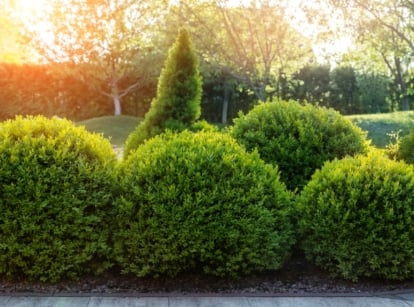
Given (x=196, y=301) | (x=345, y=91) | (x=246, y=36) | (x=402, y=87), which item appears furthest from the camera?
(x=402, y=87)

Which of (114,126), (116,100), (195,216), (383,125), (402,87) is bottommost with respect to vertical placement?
(114,126)

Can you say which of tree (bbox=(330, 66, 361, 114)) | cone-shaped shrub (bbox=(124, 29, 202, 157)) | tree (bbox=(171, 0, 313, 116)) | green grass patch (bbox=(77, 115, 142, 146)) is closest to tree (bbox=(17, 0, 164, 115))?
green grass patch (bbox=(77, 115, 142, 146))

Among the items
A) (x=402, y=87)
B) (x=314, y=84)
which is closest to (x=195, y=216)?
(x=314, y=84)

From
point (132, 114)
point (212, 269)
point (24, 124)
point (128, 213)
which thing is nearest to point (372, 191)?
point (212, 269)

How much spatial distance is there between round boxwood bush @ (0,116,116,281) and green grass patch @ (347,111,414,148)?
37.0 ft

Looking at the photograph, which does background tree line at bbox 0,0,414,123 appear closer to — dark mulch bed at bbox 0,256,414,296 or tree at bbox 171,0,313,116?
tree at bbox 171,0,313,116

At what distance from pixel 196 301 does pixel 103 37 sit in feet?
65.6

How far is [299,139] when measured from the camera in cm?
484

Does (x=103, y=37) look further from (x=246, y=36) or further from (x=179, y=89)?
(x=179, y=89)

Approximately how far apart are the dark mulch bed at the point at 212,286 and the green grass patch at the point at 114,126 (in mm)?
13085

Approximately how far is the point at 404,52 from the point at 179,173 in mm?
13547

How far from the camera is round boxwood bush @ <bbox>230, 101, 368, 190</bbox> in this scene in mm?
4801

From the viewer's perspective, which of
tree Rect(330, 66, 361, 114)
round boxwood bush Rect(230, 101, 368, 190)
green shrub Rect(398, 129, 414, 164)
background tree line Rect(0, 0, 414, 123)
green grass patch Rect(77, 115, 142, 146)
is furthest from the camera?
tree Rect(330, 66, 361, 114)

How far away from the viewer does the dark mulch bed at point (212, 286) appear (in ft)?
11.5
